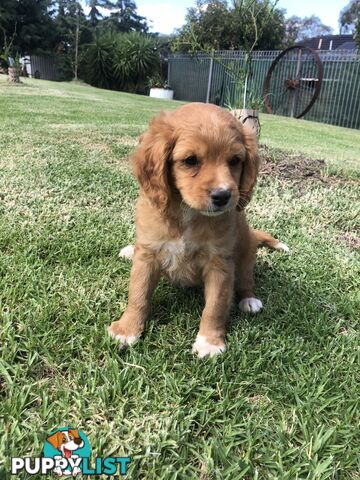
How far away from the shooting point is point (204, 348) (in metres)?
2.19

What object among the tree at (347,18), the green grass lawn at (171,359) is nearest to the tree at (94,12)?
the tree at (347,18)

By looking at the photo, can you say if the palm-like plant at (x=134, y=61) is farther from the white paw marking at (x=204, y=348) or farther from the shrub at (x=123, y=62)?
the white paw marking at (x=204, y=348)

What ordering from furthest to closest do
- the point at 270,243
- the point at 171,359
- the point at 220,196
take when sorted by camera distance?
1. the point at 270,243
2. the point at 171,359
3. the point at 220,196

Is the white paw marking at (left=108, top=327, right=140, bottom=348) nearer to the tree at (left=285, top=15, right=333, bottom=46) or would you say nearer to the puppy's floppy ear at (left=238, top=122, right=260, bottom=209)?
the puppy's floppy ear at (left=238, top=122, right=260, bottom=209)

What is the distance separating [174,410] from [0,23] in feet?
124

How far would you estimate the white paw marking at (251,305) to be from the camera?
2650mm

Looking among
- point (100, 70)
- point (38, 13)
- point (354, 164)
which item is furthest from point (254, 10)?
point (38, 13)

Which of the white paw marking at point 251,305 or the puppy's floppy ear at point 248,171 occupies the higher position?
the puppy's floppy ear at point 248,171

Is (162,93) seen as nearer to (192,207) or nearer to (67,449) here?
(192,207)

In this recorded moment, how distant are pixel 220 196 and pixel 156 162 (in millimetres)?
409

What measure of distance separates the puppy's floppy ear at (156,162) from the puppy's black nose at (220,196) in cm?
29

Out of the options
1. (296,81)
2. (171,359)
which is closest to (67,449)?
(171,359)

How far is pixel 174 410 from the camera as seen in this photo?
71.6 inches

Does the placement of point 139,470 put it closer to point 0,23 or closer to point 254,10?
point 254,10
